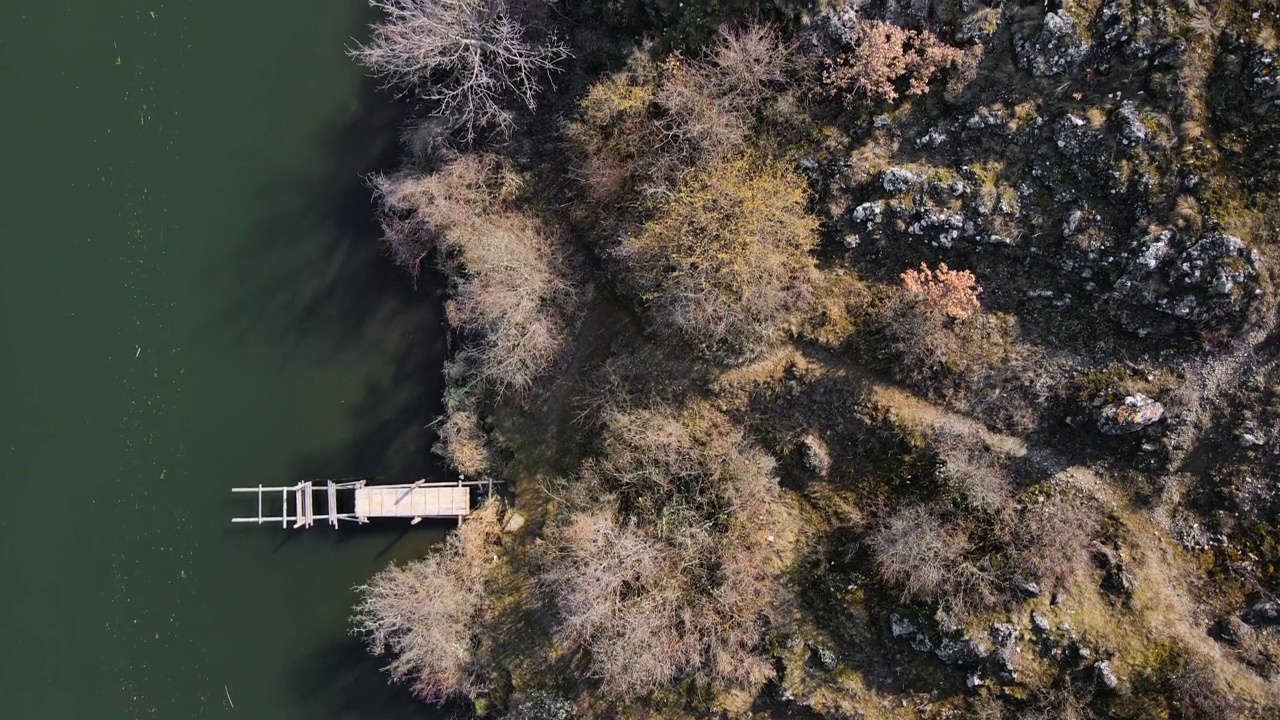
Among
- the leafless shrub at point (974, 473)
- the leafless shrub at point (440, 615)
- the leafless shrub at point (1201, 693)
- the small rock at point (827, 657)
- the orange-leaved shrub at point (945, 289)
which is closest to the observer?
the leafless shrub at point (1201, 693)

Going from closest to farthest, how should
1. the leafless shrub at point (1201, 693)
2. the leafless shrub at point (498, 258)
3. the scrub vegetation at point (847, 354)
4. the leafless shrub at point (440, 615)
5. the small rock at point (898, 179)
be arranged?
the leafless shrub at point (1201, 693), the scrub vegetation at point (847, 354), the small rock at point (898, 179), the leafless shrub at point (498, 258), the leafless shrub at point (440, 615)

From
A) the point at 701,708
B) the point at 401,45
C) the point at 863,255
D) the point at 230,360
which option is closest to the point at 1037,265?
the point at 863,255

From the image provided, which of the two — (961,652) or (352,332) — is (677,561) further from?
(352,332)

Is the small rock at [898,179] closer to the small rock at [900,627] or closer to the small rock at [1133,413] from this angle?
the small rock at [1133,413]

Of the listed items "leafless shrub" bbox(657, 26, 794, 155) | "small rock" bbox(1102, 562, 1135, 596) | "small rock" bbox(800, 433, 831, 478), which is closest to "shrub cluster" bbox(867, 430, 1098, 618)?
"small rock" bbox(1102, 562, 1135, 596)

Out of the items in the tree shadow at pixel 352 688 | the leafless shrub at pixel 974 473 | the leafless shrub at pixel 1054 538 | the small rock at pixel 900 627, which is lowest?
the tree shadow at pixel 352 688

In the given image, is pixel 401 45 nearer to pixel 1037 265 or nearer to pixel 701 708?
pixel 1037 265

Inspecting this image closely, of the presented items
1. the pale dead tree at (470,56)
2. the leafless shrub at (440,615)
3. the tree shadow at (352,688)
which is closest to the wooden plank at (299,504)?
the leafless shrub at (440,615)

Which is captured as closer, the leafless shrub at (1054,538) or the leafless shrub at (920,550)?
the leafless shrub at (1054,538)
